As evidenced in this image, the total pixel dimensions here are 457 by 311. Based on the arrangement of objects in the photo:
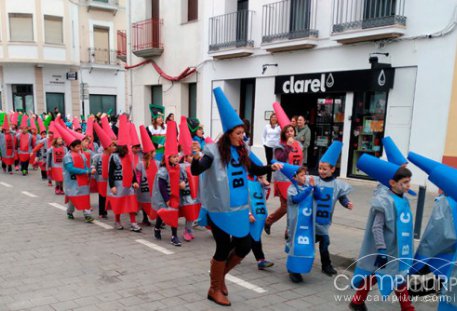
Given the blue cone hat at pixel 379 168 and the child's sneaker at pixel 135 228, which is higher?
the blue cone hat at pixel 379 168

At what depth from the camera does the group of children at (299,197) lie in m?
3.74

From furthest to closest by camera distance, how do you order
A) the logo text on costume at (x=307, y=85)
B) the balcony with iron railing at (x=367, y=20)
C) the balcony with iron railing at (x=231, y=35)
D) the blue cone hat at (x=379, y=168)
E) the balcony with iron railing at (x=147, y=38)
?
the balcony with iron railing at (x=147, y=38) < the balcony with iron railing at (x=231, y=35) < the logo text on costume at (x=307, y=85) < the balcony with iron railing at (x=367, y=20) < the blue cone hat at (x=379, y=168)

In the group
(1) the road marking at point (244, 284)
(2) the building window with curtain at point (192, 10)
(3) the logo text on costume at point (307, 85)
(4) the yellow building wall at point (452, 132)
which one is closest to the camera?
(1) the road marking at point (244, 284)

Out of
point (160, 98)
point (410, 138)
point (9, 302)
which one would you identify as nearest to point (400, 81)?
point (410, 138)

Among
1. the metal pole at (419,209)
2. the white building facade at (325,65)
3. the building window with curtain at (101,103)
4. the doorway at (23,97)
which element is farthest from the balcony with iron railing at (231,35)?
the doorway at (23,97)

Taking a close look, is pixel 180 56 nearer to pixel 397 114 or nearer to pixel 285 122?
pixel 397 114

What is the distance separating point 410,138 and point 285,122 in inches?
192

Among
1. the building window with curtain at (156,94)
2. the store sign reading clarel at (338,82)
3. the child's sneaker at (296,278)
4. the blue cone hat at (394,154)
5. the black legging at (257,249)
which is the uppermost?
the store sign reading clarel at (338,82)

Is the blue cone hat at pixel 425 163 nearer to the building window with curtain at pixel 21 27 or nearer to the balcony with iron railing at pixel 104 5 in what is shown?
the building window with curtain at pixel 21 27

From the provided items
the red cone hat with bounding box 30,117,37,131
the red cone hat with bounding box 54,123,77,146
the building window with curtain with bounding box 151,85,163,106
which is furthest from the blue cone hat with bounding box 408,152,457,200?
the building window with curtain with bounding box 151,85,163,106

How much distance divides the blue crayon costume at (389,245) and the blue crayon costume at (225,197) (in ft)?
3.94

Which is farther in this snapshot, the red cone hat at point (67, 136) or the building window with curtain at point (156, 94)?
the building window with curtain at point (156, 94)

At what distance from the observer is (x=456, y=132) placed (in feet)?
30.9

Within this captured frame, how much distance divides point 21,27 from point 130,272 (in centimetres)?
2765
